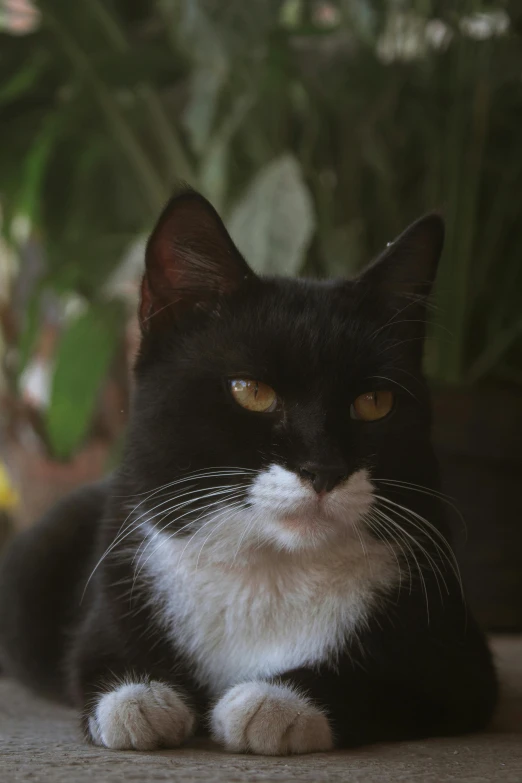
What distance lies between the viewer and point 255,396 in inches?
33.4

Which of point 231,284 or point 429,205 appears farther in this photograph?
point 429,205

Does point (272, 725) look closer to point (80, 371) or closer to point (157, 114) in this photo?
point (80, 371)

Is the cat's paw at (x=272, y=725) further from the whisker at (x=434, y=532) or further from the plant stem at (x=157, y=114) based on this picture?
the plant stem at (x=157, y=114)

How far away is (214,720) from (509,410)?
1034mm

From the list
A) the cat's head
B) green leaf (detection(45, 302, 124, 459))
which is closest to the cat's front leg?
the cat's head

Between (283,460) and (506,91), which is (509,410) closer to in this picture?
(506,91)

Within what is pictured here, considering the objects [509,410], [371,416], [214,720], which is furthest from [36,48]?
[214,720]

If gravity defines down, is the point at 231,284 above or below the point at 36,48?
below

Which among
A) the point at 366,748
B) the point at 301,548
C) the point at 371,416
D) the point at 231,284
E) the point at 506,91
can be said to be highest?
the point at 506,91

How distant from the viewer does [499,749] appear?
805mm

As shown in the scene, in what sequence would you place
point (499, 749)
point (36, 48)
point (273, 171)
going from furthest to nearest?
point (36, 48) < point (273, 171) < point (499, 749)

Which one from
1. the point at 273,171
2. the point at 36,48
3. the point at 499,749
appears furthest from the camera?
the point at 36,48

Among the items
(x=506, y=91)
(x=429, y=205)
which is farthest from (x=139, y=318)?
(x=506, y=91)

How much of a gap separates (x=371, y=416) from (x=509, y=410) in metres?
0.86
